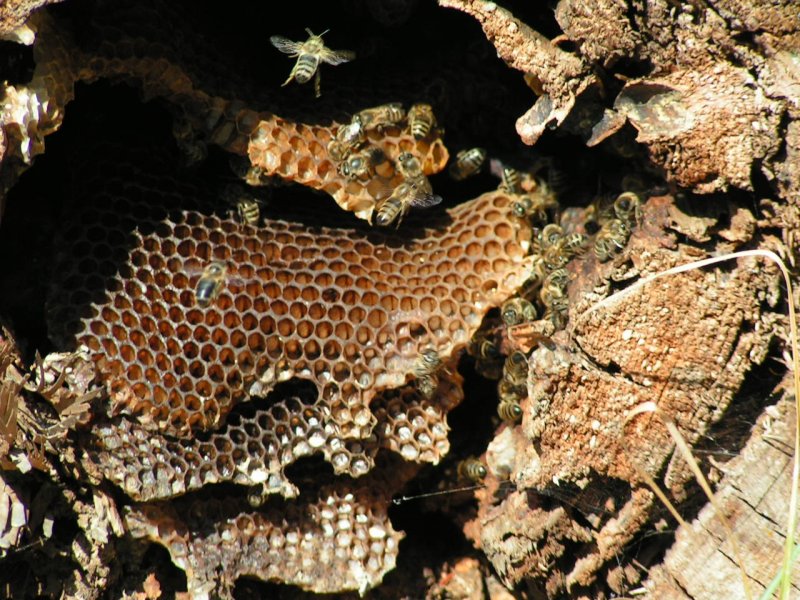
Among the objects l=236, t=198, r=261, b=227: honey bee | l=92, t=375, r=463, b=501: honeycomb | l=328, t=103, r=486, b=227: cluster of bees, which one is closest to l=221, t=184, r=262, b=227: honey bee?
l=236, t=198, r=261, b=227: honey bee

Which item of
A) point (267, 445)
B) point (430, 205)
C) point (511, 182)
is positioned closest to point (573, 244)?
point (511, 182)

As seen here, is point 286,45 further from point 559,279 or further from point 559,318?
point 559,318

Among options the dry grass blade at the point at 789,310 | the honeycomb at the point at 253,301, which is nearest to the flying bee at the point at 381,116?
the honeycomb at the point at 253,301

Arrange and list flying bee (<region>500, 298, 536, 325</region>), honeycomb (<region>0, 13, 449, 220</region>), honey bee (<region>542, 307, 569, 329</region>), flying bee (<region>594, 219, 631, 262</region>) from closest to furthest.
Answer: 1. honeycomb (<region>0, 13, 449, 220</region>)
2. flying bee (<region>594, 219, 631, 262</region>)
3. honey bee (<region>542, 307, 569, 329</region>)
4. flying bee (<region>500, 298, 536, 325</region>)

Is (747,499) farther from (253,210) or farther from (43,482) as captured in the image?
(43,482)

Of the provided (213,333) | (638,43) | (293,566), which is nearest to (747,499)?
(638,43)

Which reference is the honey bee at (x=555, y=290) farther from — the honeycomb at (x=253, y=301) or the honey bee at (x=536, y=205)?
the honey bee at (x=536, y=205)

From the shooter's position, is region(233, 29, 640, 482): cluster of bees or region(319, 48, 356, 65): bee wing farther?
region(319, 48, 356, 65): bee wing

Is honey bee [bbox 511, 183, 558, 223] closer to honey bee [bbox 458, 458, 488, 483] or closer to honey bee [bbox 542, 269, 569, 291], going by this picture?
honey bee [bbox 542, 269, 569, 291]
